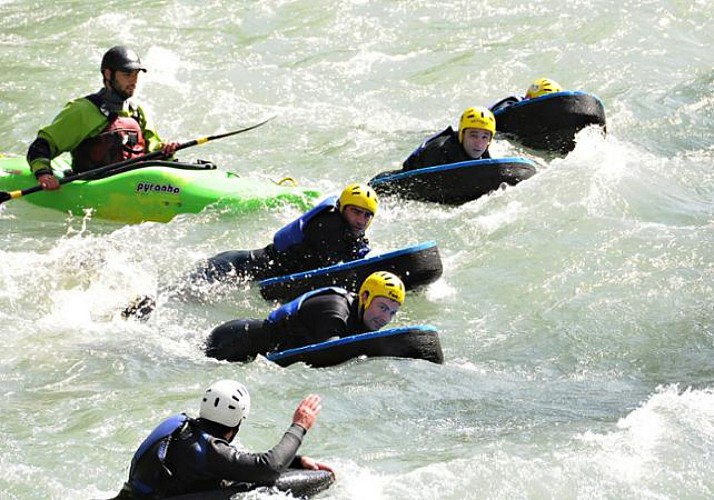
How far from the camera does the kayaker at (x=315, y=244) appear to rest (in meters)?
10.7

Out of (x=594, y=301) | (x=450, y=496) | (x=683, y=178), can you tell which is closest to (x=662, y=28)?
(x=683, y=178)

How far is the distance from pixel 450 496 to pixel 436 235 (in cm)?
508

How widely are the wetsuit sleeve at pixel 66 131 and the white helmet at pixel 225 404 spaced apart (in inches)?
224

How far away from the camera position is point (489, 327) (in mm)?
10508

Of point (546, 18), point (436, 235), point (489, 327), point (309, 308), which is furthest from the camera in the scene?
point (546, 18)

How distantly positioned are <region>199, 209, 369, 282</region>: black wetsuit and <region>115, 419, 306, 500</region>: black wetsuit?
158 inches

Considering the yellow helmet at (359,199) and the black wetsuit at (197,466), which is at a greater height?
the yellow helmet at (359,199)

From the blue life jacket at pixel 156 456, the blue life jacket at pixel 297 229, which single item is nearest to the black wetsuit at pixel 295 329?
the blue life jacket at pixel 297 229

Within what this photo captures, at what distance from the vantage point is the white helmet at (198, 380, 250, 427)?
681 cm

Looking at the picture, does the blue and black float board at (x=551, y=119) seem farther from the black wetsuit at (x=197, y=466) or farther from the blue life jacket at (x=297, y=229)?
the black wetsuit at (x=197, y=466)

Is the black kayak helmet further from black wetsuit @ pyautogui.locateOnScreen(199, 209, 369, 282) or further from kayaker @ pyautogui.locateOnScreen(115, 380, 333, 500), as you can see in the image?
kayaker @ pyautogui.locateOnScreen(115, 380, 333, 500)

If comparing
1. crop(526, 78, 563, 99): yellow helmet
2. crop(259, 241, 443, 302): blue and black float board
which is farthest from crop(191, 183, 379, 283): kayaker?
crop(526, 78, 563, 99): yellow helmet

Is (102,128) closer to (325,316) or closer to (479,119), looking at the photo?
(479,119)

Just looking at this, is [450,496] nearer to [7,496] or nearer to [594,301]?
[7,496]
